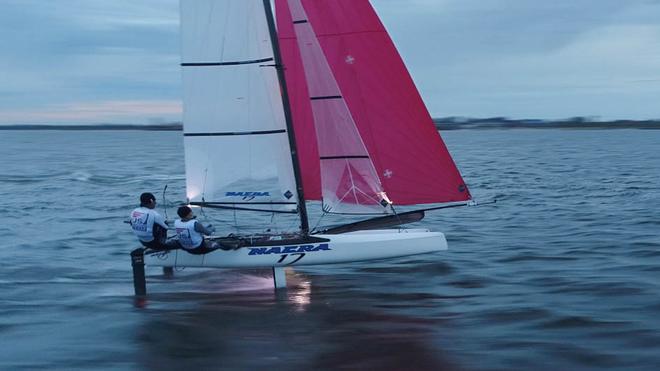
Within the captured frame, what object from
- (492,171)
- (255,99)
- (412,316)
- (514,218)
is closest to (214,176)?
(255,99)

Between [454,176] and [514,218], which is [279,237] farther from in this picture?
[514,218]

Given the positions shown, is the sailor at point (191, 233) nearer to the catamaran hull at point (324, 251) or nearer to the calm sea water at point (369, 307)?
the catamaran hull at point (324, 251)

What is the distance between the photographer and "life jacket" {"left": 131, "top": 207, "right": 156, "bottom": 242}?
44.4 feet

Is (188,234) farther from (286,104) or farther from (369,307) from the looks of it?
(369,307)

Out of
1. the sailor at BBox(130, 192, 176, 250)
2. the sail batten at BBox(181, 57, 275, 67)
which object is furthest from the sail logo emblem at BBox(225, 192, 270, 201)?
the sail batten at BBox(181, 57, 275, 67)

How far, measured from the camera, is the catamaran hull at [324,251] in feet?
43.9

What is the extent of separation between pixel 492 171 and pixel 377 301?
3571cm

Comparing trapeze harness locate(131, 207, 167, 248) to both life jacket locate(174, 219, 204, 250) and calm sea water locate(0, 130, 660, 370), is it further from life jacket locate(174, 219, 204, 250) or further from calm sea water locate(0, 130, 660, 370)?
calm sea water locate(0, 130, 660, 370)

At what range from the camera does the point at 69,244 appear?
2219 cm

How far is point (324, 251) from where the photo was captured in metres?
13.4

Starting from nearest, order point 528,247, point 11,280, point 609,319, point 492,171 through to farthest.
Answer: point 609,319 < point 11,280 < point 528,247 < point 492,171

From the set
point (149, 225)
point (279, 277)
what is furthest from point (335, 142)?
point (149, 225)

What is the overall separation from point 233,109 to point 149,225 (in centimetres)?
248

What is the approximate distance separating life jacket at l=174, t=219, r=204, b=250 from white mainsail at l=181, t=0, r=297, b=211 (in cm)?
122
